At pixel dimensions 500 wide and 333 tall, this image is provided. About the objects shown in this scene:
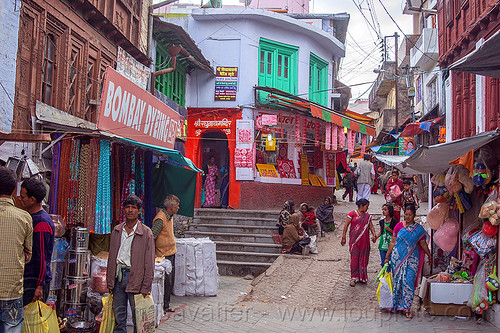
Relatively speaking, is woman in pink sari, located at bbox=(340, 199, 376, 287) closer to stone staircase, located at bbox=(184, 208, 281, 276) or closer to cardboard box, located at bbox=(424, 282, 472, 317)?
cardboard box, located at bbox=(424, 282, 472, 317)

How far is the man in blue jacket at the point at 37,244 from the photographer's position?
4660 mm

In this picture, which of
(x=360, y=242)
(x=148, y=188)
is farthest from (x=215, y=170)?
(x=360, y=242)

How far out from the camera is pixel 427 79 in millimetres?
23594

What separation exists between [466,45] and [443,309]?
5.18 metres

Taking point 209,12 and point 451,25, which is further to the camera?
point 209,12

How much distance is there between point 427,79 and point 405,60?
7.62 meters

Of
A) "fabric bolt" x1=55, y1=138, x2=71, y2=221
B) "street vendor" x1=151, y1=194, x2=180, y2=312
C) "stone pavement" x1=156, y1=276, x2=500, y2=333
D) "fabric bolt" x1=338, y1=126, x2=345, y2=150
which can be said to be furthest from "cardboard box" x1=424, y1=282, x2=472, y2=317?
"fabric bolt" x1=338, y1=126, x2=345, y2=150

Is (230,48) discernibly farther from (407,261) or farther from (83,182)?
(407,261)

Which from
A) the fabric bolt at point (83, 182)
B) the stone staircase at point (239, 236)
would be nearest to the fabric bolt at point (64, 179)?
the fabric bolt at point (83, 182)

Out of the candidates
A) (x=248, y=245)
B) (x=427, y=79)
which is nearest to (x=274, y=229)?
(x=248, y=245)

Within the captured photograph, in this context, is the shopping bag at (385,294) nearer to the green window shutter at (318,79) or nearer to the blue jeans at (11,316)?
the blue jeans at (11,316)

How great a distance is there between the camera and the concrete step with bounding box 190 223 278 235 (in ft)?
46.8

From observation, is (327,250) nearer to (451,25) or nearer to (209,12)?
(451,25)

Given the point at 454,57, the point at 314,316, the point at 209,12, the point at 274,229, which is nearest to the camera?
the point at 314,316
